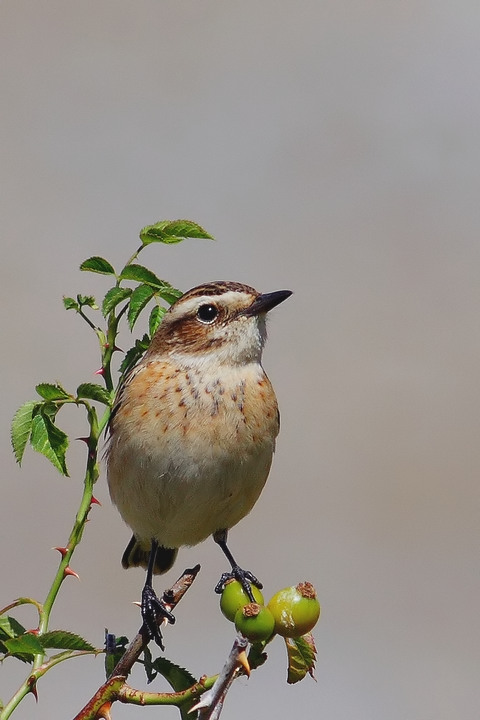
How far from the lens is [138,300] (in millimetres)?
→ 2479

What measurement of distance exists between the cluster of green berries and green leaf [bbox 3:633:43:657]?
14.8 inches

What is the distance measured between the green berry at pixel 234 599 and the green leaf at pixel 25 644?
361 mm

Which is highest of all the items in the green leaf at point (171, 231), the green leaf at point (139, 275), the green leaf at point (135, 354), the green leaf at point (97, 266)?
the green leaf at point (171, 231)

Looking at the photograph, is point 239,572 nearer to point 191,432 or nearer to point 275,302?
point 191,432

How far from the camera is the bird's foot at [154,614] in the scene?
2023 mm

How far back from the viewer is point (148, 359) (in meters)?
3.76

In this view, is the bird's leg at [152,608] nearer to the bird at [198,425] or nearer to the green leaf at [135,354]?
the bird at [198,425]

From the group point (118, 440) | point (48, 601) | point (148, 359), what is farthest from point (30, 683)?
point (148, 359)

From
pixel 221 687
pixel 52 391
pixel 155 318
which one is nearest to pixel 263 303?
pixel 155 318

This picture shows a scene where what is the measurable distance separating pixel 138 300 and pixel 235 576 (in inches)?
35.6

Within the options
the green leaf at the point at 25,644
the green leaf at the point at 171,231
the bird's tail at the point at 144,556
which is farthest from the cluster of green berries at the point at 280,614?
the bird's tail at the point at 144,556

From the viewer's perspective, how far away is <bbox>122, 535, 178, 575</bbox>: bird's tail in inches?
153

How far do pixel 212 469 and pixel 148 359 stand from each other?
0.68 meters

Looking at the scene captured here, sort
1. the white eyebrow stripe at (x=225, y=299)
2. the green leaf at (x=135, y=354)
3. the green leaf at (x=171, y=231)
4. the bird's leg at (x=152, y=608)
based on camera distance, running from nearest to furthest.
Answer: the bird's leg at (x=152, y=608) → the green leaf at (x=135, y=354) → the green leaf at (x=171, y=231) → the white eyebrow stripe at (x=225, y=299)
